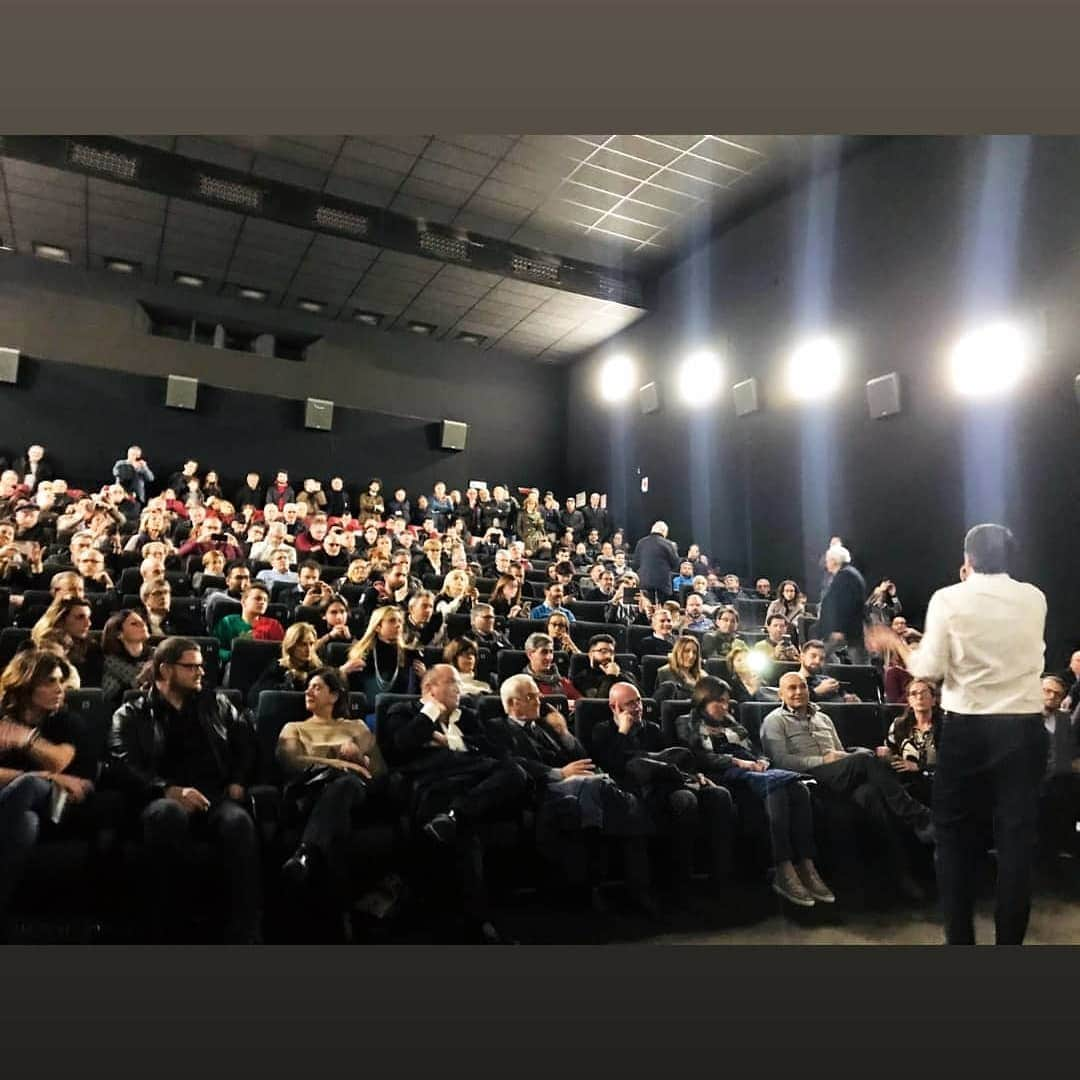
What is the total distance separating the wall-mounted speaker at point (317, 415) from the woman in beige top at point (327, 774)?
543cm

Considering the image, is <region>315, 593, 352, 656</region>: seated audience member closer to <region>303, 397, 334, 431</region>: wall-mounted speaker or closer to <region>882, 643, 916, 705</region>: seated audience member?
<region>882, 643, 916, 705</region>: seated audience member

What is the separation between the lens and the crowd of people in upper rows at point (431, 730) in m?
1.97

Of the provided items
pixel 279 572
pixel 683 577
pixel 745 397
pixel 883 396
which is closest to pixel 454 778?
pixel 279 572

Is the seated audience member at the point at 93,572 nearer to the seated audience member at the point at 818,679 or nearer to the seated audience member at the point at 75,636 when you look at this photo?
the seated audience member at the point at 75,636

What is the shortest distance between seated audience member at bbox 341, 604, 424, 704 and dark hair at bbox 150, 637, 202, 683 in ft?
2.10

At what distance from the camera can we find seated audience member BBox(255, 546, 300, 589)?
12.6ft

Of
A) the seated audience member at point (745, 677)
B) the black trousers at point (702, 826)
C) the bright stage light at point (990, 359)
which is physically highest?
the bright stage light at point (990, 359)

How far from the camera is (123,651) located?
2379 mm

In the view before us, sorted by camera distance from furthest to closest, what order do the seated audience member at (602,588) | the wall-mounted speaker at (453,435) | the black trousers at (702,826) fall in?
the wall-mounted speaker at (453,435), the seated audience member at (602,588), the black trousers at (702,826)

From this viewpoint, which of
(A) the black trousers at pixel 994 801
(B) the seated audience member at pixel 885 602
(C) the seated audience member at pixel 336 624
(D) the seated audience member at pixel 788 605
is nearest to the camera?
(A) the black trousers at pixel 994 801

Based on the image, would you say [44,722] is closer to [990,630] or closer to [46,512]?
[990,630]

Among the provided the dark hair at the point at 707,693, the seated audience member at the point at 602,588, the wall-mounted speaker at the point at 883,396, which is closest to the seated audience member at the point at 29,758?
the dark hair at the point at 707,693

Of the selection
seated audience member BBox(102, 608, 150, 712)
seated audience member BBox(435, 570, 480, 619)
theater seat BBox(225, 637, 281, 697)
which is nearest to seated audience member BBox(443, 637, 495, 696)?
theater seat BBox(225, 637, 281, 697)

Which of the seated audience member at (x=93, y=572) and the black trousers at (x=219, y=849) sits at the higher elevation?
the seated audience member at (x=93, y=572)
